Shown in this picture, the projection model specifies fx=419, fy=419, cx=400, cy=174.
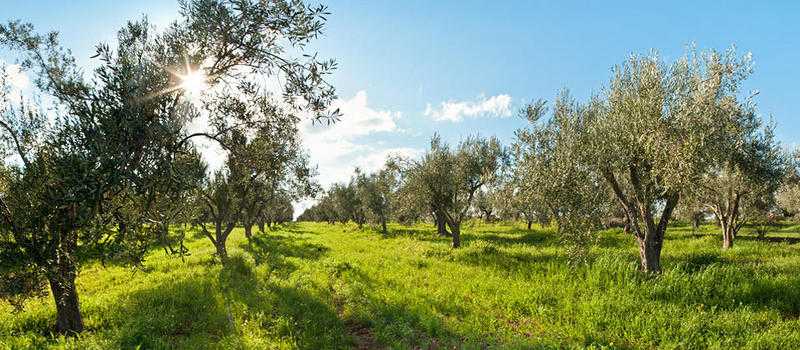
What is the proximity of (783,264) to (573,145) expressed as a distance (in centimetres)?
1209

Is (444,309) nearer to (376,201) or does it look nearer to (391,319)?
(391,319)

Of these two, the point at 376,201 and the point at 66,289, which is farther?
the point at 376,201

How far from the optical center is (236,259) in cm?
2705

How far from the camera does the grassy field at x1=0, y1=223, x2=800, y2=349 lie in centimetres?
1192

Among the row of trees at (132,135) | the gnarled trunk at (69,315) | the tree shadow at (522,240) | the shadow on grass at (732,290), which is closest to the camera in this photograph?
the row of trees at (132,135)

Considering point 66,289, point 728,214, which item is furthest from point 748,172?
point 66,289

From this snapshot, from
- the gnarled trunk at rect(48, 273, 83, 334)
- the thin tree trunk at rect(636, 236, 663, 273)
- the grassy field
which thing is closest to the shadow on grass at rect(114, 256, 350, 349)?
the grassy field

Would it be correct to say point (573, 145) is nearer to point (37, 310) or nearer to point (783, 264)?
point (783, 264)

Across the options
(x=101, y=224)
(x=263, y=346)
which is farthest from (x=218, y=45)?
(x=263, y=346)

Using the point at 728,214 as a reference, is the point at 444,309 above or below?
below

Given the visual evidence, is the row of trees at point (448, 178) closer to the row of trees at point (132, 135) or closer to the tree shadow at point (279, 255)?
the tree shadow at point (279, 255)

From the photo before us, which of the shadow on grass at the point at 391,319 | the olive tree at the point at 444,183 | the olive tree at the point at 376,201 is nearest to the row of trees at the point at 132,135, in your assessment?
the shadow on grass at the point at 391,319

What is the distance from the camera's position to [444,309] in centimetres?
1519

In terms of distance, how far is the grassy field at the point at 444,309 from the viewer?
1192cm
